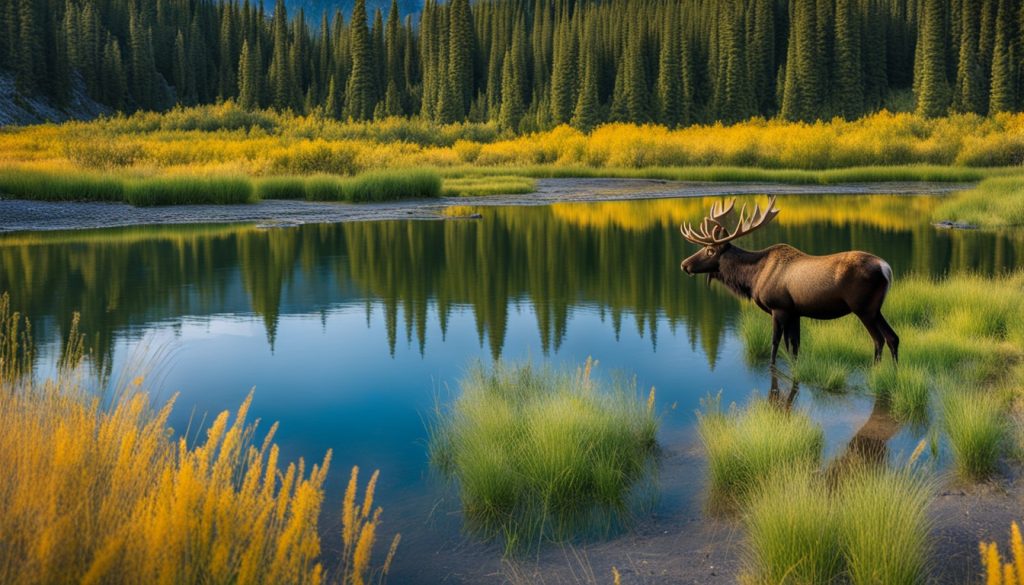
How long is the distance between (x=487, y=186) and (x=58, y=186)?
48.1 ft

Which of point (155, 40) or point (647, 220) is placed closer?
point (647, 220)

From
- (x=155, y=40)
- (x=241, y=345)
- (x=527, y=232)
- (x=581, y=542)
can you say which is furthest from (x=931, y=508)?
(x=155, y=40)

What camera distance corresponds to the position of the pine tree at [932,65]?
62.4 metres

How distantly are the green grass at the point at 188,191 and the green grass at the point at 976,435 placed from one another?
988 inches

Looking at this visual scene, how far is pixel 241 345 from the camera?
1204 cm

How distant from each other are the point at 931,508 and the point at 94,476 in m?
4.50

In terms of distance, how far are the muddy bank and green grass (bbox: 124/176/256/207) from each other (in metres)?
0.43

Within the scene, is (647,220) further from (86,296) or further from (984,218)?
(86,296)

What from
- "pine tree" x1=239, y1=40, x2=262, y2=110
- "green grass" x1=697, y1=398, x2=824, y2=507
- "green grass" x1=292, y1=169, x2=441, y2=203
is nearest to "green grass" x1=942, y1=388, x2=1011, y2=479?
"green grass" x1=697, y1=398, x2=824, y2=507

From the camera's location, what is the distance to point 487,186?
37125 mm

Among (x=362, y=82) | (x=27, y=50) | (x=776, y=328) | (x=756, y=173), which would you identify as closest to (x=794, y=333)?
(x=776, y=328)

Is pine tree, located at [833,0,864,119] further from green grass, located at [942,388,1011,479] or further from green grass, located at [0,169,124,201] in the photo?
green grass, located at [942,388,1011,479]

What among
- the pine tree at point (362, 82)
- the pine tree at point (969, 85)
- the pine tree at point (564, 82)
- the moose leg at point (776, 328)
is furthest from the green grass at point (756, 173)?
the moose leg at point (776, 328)

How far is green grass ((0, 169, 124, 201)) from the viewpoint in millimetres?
27828
